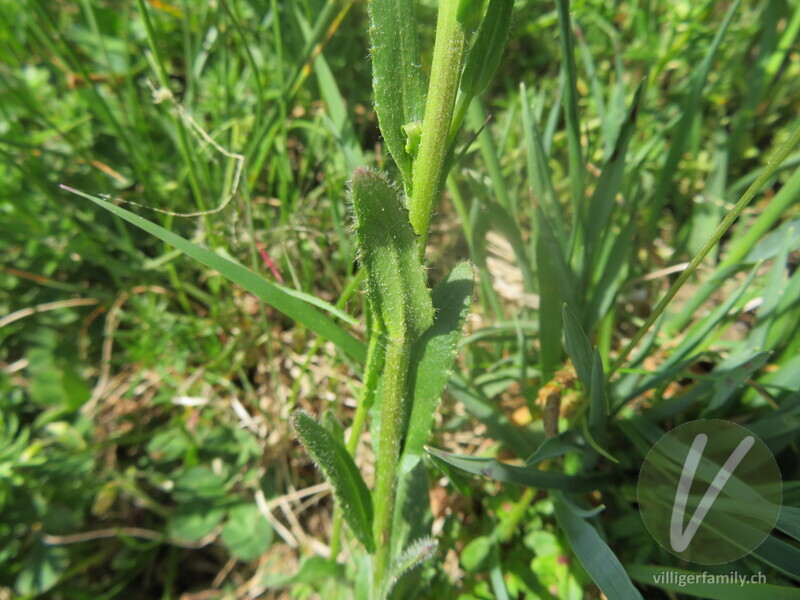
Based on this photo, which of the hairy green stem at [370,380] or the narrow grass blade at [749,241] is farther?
the narrow grass blade at [749,241]

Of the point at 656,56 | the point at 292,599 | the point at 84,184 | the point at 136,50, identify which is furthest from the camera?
the point at 136,50

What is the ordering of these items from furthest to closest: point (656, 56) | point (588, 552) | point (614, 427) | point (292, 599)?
point (656, 56) → point (292, 599) → point (614, 427) → point (588, 552)

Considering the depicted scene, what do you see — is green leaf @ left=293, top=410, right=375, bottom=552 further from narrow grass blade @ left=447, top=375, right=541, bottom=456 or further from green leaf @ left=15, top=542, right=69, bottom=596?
green leaf @ left=15, top=542, right=69, bottom=596

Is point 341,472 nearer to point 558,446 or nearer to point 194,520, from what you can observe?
point 558,446

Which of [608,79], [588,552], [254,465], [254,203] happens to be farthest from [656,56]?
[254,465]

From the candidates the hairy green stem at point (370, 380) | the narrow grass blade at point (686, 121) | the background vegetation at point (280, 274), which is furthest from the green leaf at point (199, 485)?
the narrow grass blade at point (686, 121)

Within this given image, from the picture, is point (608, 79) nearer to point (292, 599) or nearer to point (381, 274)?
point (381, 274)

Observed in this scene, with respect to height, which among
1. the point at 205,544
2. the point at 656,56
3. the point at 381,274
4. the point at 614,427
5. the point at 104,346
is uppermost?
the point at 656,56

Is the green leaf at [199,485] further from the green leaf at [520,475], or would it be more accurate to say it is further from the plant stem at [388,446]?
the green leaf at [520,475]
